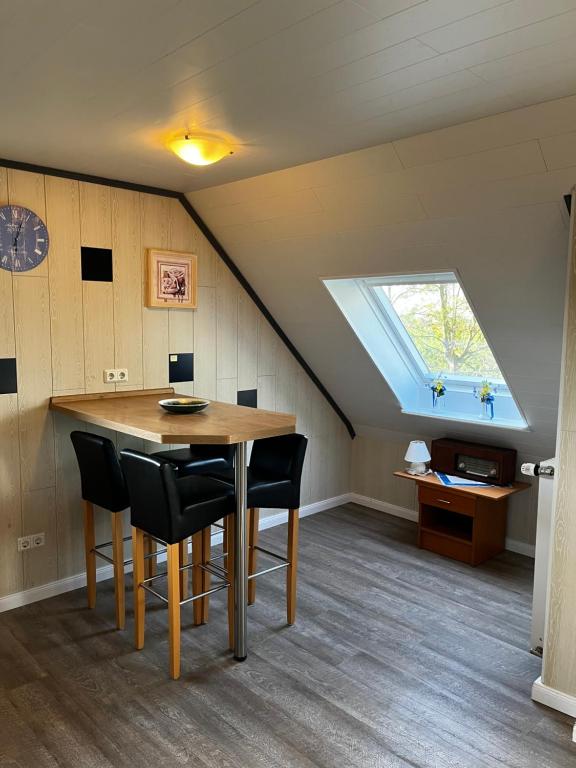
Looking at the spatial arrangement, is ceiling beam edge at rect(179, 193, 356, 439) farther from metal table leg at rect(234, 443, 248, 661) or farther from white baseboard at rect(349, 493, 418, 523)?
metal table leg at rect(234, 443, 248, 661)

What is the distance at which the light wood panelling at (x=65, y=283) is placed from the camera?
124 inches

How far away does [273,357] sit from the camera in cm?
432

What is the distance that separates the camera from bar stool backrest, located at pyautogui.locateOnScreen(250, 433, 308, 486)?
9.63 ft

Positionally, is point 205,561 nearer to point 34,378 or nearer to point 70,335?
point 34,378

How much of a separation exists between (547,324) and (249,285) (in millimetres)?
1989

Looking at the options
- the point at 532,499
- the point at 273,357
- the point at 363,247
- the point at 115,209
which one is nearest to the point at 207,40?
the point at 363,247

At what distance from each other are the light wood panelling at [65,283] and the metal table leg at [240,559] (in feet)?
4.17

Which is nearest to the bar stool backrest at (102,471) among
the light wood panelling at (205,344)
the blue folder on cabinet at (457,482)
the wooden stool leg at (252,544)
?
the wooden stool leg at (252,544)

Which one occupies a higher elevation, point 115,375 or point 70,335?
point 70,335

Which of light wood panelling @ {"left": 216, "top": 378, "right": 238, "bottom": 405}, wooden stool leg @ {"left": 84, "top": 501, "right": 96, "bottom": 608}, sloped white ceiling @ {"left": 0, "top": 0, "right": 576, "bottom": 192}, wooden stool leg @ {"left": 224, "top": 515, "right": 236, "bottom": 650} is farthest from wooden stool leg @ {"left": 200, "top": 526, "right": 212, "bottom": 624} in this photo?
sloped white ceiling @ {"left": 0, "top": 0, "right": 576, "bottom": 192}

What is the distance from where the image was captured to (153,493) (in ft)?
8.25

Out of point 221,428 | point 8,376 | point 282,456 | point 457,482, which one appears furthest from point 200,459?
point 457,482

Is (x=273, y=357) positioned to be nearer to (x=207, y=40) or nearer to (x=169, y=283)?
(x=169, y=283)

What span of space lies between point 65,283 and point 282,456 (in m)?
1.50
